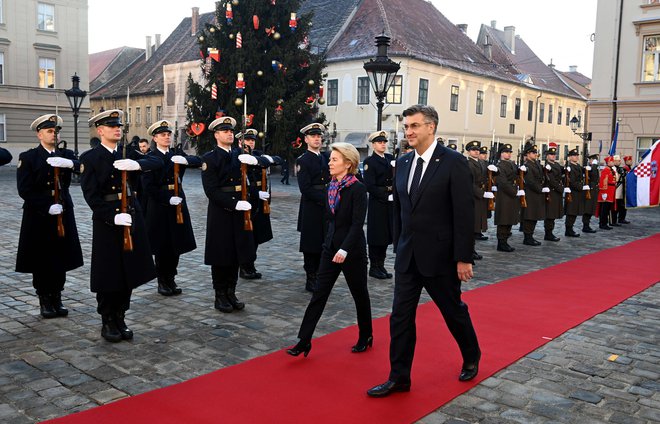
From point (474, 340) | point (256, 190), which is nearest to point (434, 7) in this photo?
point (256, 190)

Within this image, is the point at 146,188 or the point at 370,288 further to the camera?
the point at 370,288

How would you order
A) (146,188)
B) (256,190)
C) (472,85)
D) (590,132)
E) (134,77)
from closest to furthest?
1. (146,188)
2. (256,190)
3. (590,132)
4. (472,85)
5. (134,77)

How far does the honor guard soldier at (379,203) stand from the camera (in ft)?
28.9

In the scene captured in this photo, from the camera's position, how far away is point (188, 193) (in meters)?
23.3

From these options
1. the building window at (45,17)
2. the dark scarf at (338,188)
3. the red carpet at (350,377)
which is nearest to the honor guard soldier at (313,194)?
the red carpet at (350,377)

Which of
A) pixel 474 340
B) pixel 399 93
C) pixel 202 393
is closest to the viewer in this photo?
pixel 202 393

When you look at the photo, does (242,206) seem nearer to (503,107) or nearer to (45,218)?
(45,218)

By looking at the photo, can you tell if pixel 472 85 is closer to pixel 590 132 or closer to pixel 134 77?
pixel 590 132

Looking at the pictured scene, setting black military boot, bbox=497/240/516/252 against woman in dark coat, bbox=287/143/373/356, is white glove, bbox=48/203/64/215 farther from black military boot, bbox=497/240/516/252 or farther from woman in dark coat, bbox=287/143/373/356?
black military boot, bbox=497/240/516/252

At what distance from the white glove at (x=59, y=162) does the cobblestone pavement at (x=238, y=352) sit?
5.25 ft

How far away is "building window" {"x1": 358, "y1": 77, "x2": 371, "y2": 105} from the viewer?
36.1 metres

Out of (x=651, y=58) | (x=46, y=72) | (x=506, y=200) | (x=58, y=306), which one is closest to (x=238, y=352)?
(x=58, y=306)

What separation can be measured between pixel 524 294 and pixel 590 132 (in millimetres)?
21626

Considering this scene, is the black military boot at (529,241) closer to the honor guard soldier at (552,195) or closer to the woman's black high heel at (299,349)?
the honor guard soldier at (552,195)
